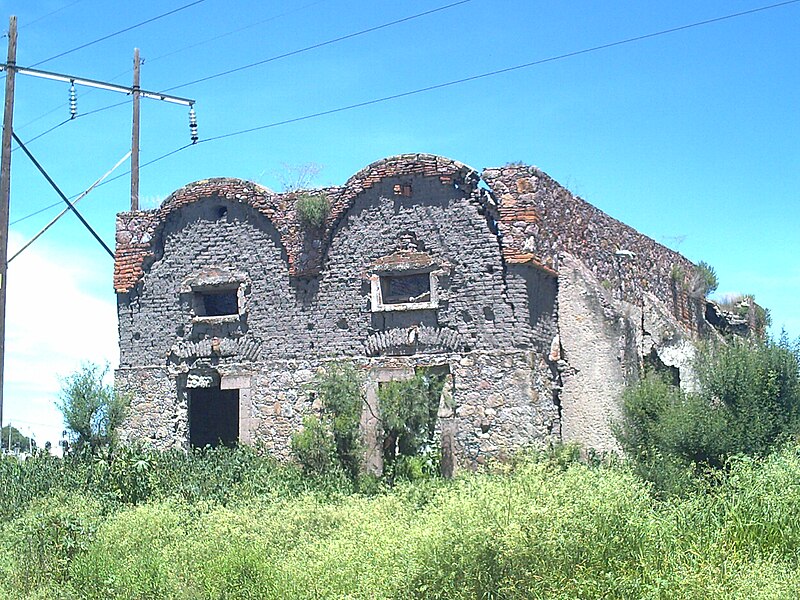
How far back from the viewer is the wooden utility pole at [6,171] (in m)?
21.0

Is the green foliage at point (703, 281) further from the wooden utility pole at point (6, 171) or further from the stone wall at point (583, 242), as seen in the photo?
the wooden utility pole at point (6, 171)

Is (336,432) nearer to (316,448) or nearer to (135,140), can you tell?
(316,448)

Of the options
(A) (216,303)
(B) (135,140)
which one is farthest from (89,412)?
(B) (135,140)

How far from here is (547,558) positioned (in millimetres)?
9344

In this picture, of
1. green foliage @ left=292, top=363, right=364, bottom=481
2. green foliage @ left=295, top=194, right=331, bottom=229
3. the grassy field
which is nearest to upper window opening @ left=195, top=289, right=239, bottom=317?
green foliage @ left=295, top=194, right=331, bottom=229

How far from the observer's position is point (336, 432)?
17188 millimetres

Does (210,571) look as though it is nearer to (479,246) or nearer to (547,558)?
→ (547,558)

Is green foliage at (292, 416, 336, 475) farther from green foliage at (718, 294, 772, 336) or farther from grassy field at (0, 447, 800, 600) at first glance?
green foliage at (718, 294, 772, 336)

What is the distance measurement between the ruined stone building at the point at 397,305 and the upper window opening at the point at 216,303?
0.03 metres

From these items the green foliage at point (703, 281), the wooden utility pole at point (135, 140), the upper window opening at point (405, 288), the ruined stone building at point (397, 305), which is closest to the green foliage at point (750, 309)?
the green foliage at point (703, 281)

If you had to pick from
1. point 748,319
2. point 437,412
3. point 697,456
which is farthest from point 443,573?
point 748,319

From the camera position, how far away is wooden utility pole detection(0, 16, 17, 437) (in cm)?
2097

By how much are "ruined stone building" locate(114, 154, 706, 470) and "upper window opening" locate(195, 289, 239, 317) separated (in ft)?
0.11

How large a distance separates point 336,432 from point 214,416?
495cm
